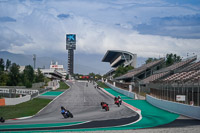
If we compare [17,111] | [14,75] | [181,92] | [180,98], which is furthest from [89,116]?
[14,75]

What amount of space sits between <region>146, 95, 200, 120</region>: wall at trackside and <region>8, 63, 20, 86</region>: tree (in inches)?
1634

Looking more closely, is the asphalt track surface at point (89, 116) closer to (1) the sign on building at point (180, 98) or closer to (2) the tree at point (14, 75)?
(1) the sign on building at point (180, 98)

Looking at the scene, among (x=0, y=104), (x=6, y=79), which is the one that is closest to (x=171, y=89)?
(x=0, y=104)

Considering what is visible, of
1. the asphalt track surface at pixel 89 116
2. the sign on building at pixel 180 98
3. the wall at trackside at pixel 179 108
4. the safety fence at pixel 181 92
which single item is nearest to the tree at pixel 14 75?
the asphalt track surface at pixel 89 116

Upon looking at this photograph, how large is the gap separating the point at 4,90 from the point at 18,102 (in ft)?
35.1

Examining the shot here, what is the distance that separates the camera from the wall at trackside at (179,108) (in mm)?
23188

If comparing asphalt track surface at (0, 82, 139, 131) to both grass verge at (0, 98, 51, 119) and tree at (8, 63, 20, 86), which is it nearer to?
grass verge at (0, 98, 51, 119)

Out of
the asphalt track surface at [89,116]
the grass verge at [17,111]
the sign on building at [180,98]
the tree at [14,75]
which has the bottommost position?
the grass verge at [17,111]

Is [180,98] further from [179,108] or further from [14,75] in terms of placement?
[14,75]

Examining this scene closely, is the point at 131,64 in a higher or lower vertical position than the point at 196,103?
higher

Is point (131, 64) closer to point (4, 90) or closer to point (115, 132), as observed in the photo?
point (4, 90)

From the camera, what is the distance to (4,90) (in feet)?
164

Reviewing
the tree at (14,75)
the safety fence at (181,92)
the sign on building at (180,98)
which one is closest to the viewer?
the safety fence at (181,92)

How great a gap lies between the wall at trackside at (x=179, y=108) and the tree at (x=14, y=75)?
41.5 meters
